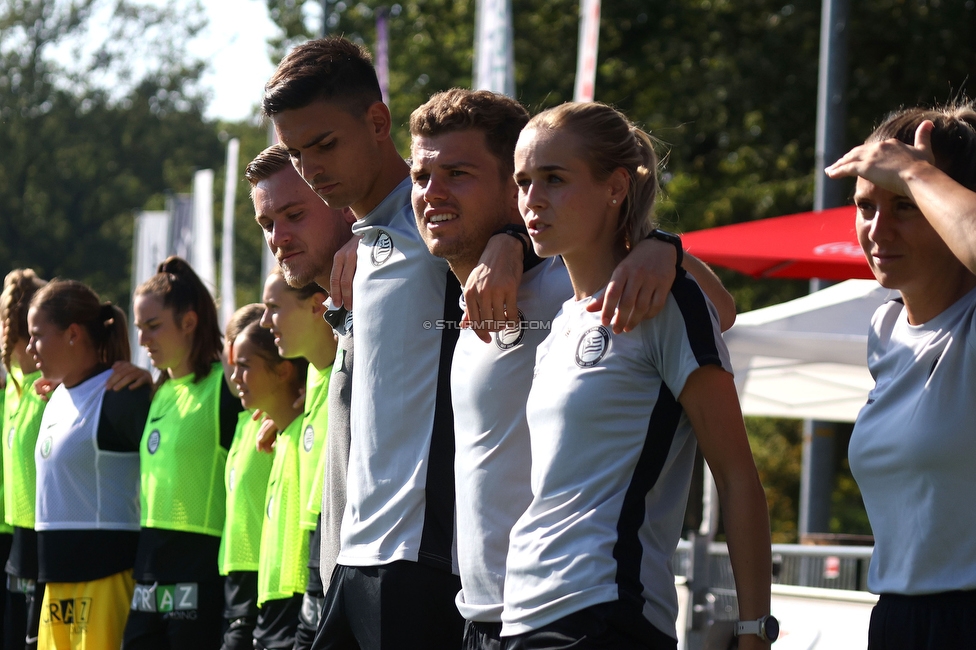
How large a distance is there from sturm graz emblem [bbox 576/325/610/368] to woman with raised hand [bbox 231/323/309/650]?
213 centimetres

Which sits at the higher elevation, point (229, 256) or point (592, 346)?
point (229, 256)

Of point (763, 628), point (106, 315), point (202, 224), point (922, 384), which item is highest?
point (202, 224)

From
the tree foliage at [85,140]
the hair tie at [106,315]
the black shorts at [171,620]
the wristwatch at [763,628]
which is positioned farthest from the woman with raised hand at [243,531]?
the tree foliage at [85,140]

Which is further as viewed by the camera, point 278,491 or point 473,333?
point 278,491

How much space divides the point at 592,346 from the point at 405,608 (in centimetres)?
86

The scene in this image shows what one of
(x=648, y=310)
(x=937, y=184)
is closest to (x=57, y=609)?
(x=648, y=310)

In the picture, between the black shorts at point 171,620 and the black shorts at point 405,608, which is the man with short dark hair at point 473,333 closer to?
the black shorts at point 405,608

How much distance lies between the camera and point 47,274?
44.5m

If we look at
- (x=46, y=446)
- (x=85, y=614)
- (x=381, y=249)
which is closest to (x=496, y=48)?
(x=46, y=446)

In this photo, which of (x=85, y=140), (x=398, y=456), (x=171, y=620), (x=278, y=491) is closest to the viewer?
(x=398, y=456)

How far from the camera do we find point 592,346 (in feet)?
8.51

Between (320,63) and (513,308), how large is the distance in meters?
1.05

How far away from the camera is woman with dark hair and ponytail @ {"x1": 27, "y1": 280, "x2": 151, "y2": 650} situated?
586 cm

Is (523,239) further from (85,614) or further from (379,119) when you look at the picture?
(85,614)
